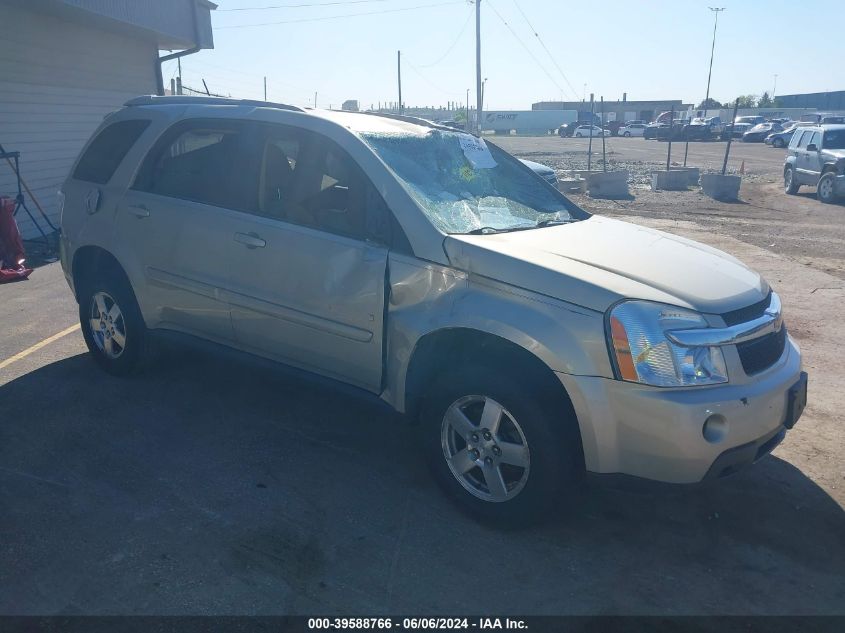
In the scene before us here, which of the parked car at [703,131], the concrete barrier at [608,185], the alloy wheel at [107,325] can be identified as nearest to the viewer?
the alloy wheel at [107,325]

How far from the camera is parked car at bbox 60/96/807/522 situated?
3227 mm

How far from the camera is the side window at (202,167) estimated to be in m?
4.57

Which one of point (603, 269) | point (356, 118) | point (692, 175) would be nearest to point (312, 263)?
point (356, 118)

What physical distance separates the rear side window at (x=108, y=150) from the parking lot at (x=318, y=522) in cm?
149

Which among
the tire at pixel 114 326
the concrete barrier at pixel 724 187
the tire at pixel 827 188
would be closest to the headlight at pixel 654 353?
the tire at pixel 114 326

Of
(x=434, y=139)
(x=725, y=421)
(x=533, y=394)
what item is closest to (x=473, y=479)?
(x=533, y=394)

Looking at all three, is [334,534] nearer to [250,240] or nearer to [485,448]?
[485,448]

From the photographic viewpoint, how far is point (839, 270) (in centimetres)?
995

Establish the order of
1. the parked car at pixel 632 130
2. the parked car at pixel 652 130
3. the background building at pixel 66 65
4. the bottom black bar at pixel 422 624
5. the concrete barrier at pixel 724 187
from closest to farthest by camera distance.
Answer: the bottom black bar at pixel 422 624 < the background building at pixel 66 65 < the concrete barrier at pixel 724 187 < the parked car at pixel 652 130 < the parked car at pixel 632 130

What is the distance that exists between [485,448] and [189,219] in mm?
2444

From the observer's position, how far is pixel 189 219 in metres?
4.70

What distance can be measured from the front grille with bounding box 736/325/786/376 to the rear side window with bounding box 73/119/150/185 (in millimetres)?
4121

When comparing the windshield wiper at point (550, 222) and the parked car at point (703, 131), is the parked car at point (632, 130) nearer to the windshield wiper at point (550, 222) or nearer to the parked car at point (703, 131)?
the parked car at point (703, 131)

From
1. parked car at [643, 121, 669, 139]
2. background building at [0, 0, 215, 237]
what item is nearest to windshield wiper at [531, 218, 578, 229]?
background building at [0, 0, 215, 237]
